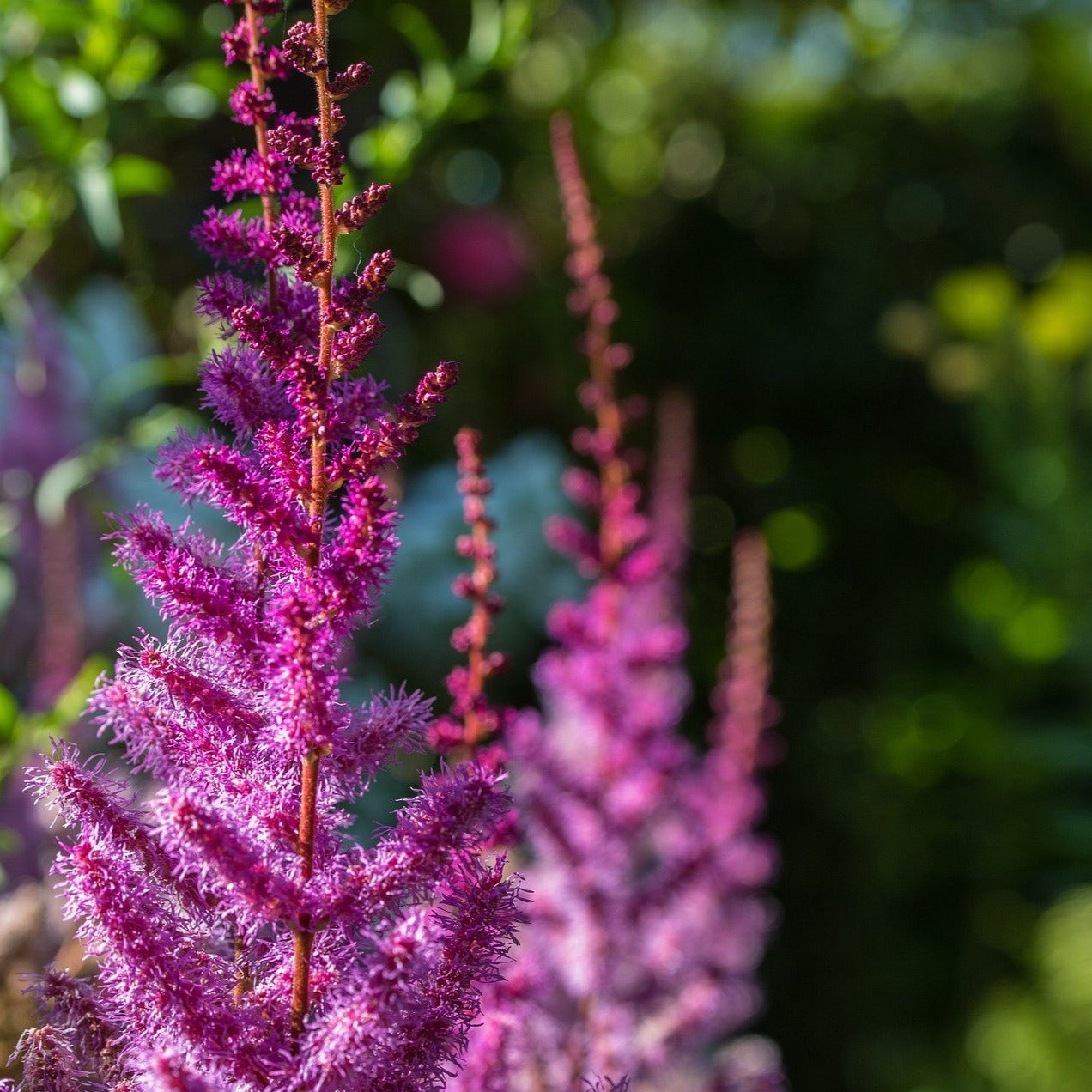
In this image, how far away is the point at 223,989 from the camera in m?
0.35

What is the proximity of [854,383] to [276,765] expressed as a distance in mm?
2064

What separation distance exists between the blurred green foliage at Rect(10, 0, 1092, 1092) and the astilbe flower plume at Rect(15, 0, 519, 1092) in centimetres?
94

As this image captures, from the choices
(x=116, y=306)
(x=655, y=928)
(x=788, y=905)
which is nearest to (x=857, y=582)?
(x=788, y=905)

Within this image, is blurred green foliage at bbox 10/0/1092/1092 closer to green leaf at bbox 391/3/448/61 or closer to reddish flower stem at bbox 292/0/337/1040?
green leaf at bbox 391/3/448/61

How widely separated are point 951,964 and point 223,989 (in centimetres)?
188

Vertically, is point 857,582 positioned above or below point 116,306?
below

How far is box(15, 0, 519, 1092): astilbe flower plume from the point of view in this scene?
1.05 ft

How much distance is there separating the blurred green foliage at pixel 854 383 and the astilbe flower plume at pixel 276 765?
941mm

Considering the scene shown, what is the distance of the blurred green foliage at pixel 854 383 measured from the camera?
5.67ft

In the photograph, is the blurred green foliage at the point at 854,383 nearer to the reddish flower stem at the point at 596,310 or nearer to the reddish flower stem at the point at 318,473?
the reddish flower stem at the point at 596,310

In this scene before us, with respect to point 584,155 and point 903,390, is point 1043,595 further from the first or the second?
point 584,155

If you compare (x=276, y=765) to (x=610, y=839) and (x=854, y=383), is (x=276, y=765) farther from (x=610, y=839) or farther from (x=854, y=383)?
(x=854, y=383)

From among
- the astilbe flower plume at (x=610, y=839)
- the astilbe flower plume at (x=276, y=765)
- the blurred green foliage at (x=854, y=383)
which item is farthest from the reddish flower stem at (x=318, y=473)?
the blurred green foliage at (x=854, y=383)

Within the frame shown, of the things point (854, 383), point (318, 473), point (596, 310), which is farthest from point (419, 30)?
point (854, 383)
